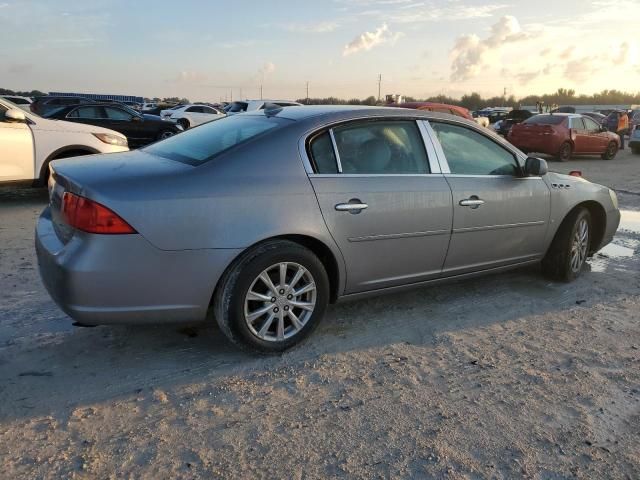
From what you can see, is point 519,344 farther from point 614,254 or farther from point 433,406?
point 614,254

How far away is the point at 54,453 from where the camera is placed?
250cm

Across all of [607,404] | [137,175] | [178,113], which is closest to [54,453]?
[137,175]

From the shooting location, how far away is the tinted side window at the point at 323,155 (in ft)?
11.9

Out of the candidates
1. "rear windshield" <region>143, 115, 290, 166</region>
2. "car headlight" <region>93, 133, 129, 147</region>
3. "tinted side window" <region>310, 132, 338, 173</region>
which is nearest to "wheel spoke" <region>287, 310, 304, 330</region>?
"tinted side window" <region>310, 132, 338, 173</region>

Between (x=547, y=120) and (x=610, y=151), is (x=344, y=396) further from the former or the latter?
(x=610, y=151)

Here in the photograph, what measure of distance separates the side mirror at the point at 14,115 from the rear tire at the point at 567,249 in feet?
21.7

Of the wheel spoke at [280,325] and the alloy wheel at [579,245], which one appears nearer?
the wheel spoke at [280,325]

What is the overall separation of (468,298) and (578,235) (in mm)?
1331

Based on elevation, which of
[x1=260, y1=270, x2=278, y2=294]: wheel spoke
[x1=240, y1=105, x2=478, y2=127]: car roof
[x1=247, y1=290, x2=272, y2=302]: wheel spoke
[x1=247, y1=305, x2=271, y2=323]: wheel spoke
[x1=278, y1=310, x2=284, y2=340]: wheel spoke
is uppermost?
[x1=240, y1=105, x2=478, y2=127]: car roof

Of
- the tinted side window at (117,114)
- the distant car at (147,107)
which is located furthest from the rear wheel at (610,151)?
the distant car at (147,107)

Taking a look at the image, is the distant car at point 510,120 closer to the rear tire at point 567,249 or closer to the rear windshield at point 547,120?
the rear windshield at point 547,120

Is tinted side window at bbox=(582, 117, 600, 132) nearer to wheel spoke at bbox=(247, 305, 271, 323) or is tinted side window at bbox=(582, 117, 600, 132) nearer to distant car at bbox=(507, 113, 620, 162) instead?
distant car at bbox=(507, 113, 620, 162)

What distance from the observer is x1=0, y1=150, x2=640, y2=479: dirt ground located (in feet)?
8.26

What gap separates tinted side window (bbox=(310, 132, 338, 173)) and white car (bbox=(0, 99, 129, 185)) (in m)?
5.34
